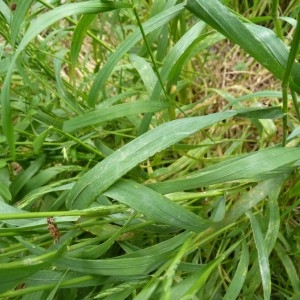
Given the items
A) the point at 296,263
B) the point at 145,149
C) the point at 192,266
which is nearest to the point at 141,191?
the point at 145,149

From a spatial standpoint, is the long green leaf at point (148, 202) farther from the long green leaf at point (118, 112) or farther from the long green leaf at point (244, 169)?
the long green leaf at point (118, 112)

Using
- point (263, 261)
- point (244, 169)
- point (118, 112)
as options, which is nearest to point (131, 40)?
point (118, 112)

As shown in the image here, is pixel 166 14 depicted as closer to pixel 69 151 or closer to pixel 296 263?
pixel 69 151

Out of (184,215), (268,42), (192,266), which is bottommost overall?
(192,266)

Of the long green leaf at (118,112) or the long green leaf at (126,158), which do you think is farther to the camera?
the long green leaf at (118,112)

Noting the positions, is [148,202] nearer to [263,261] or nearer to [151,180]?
[263,261]

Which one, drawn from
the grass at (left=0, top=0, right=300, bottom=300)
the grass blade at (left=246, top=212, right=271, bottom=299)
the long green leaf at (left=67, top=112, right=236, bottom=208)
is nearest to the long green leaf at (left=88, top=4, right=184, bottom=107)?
the grass at (left=0, top=0, right=300, bottom=300)

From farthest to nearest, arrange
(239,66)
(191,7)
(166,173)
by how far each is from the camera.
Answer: (239,66) → (166,173) → (191,7)

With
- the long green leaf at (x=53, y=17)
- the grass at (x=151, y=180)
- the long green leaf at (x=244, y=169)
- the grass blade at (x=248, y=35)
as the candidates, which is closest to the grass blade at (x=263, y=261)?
the grass at (x=151, y=180)
